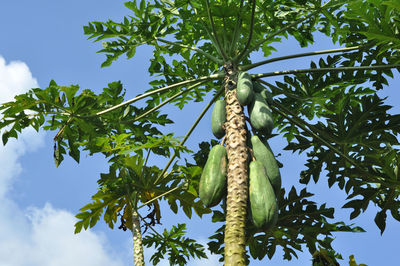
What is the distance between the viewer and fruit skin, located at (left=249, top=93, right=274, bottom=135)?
455 cm

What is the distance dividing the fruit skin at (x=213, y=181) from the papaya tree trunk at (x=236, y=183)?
0.09 m

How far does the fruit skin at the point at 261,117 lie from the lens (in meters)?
4.55

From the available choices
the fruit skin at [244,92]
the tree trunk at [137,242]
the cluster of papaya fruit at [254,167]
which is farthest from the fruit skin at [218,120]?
the tree trunk at [137,242]

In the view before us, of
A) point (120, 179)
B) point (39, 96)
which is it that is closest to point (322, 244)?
point (120, 179)

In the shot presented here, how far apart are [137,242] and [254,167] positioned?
8.88 feet

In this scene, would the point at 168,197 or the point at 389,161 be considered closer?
the point at 389,161

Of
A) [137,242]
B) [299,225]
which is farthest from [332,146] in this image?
[137,242]

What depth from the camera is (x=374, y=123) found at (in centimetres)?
572

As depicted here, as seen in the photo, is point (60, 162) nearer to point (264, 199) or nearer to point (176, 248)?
point (176, 248)

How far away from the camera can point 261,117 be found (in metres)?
4.57

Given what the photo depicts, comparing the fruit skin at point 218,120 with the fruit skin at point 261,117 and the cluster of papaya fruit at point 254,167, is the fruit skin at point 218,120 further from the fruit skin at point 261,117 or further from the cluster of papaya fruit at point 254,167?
the fruit skin at point 261,117

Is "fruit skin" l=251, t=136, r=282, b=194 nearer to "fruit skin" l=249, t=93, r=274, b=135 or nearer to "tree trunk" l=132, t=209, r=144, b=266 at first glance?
"fruit skin" l=249, t=93, r=274, b=135

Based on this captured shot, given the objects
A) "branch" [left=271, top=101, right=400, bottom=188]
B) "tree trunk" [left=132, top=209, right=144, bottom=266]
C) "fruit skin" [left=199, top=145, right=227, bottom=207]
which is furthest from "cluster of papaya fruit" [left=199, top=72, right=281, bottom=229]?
"tree trunk" [left=132, top=209, right=144, bottom=266]

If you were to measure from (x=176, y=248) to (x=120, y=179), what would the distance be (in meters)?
1.74
